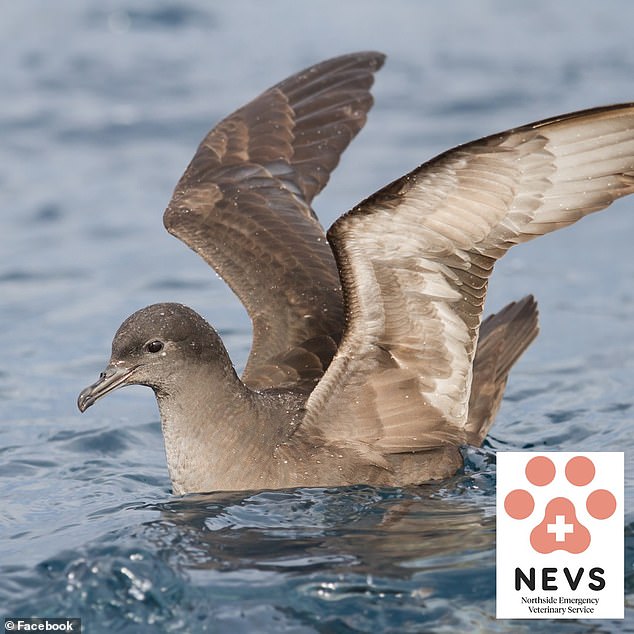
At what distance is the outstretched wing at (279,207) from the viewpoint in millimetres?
8289

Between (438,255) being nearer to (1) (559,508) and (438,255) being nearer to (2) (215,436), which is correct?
(1) (559,508)

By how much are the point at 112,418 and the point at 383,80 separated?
7320 mm

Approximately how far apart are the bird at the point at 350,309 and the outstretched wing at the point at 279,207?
0.04 ft

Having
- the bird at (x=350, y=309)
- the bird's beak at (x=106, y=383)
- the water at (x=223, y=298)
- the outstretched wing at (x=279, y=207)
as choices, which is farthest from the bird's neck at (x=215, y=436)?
the outstretched wing at (x=279, y=207)

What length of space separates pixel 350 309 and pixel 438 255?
51 cm

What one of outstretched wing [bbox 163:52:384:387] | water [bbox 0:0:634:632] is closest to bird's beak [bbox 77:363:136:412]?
water [bbox 0:0:634:632]

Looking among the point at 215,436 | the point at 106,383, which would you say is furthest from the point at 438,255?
the point at 106,383

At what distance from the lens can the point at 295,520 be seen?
22.4ft

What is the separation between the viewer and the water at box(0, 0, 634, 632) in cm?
602

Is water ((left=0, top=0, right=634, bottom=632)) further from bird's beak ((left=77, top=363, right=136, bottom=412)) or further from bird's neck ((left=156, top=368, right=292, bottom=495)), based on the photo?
bird's beak ((left=77, top=363, right=136, bottom=412))

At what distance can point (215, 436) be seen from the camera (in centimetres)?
721

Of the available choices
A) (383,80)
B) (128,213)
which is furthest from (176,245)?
(383,80)

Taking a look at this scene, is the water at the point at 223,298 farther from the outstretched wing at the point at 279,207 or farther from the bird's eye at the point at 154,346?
the outstretched wing at the point at 279,207

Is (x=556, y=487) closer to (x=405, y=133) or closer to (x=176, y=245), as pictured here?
(x=176, y=245)
